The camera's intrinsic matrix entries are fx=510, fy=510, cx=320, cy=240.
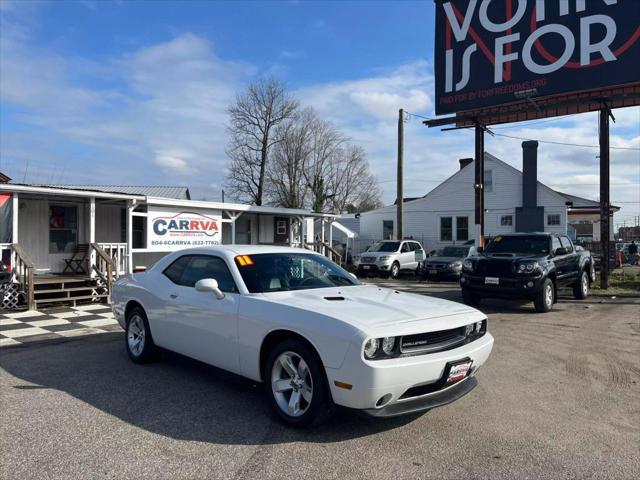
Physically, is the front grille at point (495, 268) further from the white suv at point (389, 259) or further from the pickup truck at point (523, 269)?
the white suv at point (389, 259)

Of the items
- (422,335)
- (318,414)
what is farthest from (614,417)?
(318,414)

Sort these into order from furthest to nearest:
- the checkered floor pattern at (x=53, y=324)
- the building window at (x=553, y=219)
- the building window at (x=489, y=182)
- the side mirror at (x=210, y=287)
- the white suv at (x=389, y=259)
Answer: the building window at (x=489, y=182), the building window at (x=553, y=219), the white suv at (x=389, y=259), the checkered floor pattern at (x=53, y=324), the side mirror at (x=210, y=287)

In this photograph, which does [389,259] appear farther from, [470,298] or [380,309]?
[380,309]

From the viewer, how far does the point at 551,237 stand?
469 inches

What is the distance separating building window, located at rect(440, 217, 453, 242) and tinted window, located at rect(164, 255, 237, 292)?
2721 centimetres

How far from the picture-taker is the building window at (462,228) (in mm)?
30859

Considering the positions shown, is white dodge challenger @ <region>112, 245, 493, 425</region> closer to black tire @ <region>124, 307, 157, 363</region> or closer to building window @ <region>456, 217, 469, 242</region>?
black tire @ <region>124, 307, 157, 363</region>

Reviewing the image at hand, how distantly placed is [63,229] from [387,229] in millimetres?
23045

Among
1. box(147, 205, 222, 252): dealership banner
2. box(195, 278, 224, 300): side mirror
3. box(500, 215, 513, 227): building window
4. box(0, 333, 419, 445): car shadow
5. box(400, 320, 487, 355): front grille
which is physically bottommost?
box(0, 333, 419, 445): car shadow

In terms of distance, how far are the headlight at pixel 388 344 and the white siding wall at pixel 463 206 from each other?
88.8 feet

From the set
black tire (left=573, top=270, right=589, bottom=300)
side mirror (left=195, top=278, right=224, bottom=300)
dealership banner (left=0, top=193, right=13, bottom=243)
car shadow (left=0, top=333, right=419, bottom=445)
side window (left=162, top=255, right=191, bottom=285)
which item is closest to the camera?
car shadow (left=0, top=333, right=419, bottom=445)

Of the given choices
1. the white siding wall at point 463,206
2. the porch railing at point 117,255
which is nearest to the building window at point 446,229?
the white siding wall at point 463,206

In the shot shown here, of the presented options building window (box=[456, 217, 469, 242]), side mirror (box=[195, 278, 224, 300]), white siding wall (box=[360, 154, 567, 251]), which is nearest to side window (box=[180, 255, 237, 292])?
side mirror (box=[195, 278, 224, 300])

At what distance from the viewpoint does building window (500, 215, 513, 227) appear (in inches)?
1163
